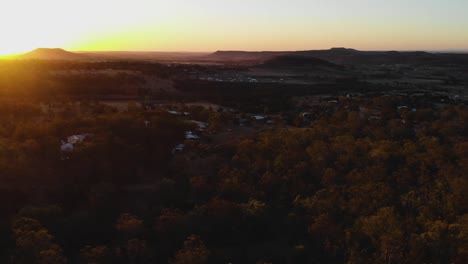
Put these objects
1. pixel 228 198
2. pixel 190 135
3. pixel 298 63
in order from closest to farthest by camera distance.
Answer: pixel 228 198
pixel 190 135
pixel 298 63

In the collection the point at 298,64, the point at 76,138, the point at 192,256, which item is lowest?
the point at 192,256

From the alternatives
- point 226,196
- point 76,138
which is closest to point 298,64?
point 76,138

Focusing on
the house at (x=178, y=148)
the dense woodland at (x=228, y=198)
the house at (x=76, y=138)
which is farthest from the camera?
the house at (x=178, y=148)

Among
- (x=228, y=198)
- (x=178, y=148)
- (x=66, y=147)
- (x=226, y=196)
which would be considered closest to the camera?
(x=228, y=198)

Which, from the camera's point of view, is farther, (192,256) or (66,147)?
(66,147)

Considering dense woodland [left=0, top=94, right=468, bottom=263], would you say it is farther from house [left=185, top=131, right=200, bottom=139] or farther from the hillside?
the hillside

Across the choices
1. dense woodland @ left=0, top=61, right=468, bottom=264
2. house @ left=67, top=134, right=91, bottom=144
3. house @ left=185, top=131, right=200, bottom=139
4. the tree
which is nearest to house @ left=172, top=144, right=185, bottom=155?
dense woodland @ left=0, top=61, right=468, bottom=264

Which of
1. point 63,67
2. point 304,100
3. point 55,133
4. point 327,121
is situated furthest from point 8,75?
point 327,121

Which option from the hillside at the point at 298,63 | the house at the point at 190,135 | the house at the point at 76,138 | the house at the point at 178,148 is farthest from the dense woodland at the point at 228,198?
the hillside at the point at 298,63

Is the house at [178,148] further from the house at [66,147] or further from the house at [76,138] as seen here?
the house at [66,147]

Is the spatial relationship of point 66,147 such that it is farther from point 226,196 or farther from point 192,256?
point 192,256
